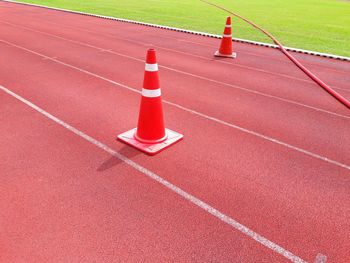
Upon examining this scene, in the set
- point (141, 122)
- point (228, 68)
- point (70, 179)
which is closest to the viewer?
point (70, 179)

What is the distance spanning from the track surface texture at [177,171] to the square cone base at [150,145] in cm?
10

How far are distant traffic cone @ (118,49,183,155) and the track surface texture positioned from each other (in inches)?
6.2

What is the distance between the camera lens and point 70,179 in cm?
348

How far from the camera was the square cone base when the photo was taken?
13.3ft

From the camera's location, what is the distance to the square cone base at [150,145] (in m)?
4.07

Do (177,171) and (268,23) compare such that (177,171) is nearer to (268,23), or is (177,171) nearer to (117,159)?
(117,159)

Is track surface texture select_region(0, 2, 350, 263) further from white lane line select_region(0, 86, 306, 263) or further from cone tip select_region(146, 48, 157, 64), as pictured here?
cone tip select_region(146, 48, 157, 64)

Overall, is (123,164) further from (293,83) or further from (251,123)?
(293,83)

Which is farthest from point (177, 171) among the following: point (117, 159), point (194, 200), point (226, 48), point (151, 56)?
point (226, 48)

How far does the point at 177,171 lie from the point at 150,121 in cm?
84

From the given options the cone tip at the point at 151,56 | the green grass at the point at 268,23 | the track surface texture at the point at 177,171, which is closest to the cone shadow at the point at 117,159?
the track surface texture at the point at 177,171

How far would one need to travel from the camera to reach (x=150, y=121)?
4094 mm

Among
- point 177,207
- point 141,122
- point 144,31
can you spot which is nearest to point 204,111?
point 141,122

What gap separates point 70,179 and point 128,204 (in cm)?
85
